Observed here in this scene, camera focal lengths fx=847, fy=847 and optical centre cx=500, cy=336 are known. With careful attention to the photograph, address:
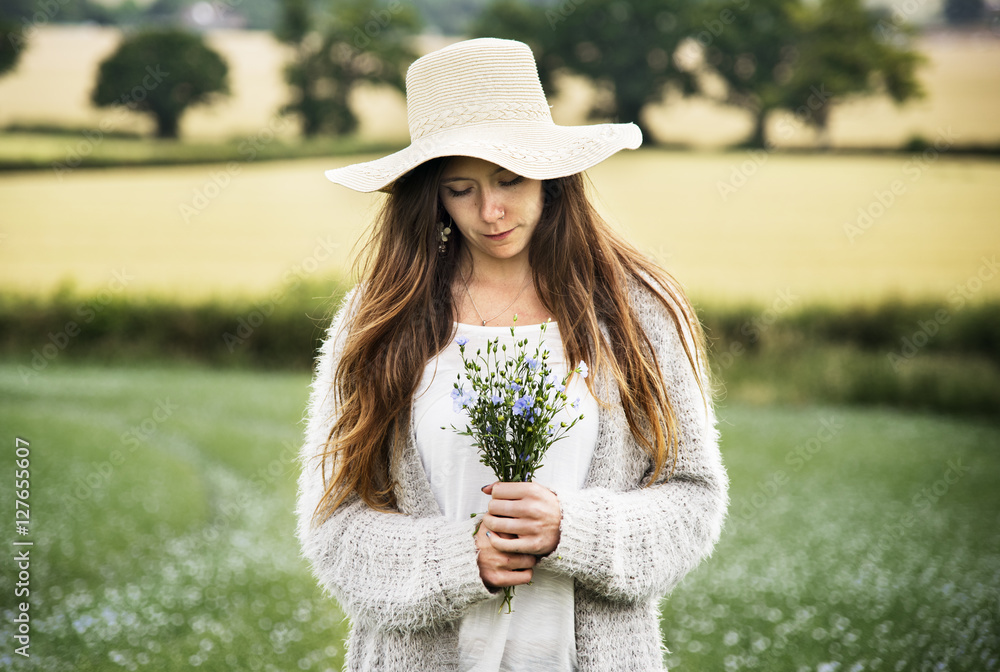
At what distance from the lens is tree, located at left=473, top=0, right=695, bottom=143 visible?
11586 millimetres

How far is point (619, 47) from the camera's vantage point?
11.7m

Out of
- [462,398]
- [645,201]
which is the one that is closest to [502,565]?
[462,398]

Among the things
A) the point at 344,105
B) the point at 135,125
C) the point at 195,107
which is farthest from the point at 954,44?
the point at 135,125

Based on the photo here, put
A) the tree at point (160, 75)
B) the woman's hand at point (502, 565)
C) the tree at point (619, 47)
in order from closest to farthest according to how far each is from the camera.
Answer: the woman's hand at point (502, 565) → the tree at point (619, 47) → the tree at point (160, 75)

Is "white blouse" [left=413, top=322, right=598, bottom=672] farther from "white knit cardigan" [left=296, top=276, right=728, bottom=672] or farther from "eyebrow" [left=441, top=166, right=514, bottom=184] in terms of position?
"eyebrow" [left=441, top=166, right=514, bottom=184]

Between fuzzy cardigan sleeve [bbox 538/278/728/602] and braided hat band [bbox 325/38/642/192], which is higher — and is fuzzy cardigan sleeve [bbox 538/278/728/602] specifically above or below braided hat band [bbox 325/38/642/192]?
below

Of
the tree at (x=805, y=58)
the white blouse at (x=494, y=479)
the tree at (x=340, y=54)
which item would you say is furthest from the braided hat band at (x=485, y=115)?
the tree at (x=340, y=54)

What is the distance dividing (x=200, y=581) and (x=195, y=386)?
6317mm

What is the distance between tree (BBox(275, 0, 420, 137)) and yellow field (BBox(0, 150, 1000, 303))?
0.75 metres

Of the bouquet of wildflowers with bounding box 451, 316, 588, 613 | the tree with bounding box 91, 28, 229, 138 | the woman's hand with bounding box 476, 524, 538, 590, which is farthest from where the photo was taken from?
the tree with bounding box 91, 28, 229, 138

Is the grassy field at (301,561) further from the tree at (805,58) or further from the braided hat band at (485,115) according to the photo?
the tree at (805,58)

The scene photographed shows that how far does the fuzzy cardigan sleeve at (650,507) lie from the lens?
5.87 ft

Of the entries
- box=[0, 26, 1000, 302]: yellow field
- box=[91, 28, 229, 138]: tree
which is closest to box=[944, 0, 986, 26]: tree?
box=[0, 26, 1000, 302]: yellow field

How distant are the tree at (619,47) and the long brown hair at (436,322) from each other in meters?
10.0
